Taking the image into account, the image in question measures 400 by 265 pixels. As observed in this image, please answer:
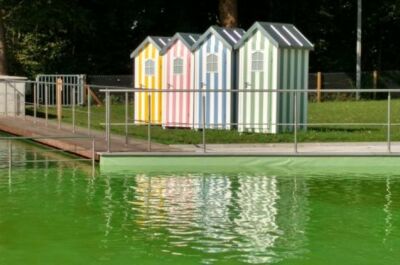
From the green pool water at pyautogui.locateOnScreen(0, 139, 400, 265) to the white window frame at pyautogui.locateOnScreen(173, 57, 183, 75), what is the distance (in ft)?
24.8

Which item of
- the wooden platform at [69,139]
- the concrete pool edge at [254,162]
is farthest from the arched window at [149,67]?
the concrete pool edge at [254,162]

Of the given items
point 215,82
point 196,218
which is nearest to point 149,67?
point 215,82

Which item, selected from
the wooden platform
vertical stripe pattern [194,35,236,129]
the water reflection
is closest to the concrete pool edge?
the wooden platform

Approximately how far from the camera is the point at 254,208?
1144 cm

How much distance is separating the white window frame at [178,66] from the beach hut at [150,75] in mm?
687

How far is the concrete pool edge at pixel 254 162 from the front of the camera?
51.8ft

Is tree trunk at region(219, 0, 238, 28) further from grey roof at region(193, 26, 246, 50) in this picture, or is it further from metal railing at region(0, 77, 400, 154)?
grey roof at region(193, 26, 246, 50)

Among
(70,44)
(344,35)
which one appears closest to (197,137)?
(70,44)

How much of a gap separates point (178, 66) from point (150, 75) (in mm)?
1579

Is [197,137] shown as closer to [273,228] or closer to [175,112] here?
[175,112]

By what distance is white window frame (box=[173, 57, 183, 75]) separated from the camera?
22359mm

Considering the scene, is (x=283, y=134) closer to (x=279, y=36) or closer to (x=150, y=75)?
(x=279, y=36)

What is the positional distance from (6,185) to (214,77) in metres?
9.12

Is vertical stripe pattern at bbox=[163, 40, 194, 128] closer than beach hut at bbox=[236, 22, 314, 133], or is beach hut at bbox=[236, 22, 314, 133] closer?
beach hut at bbox=[236, 22, 314, 133]
